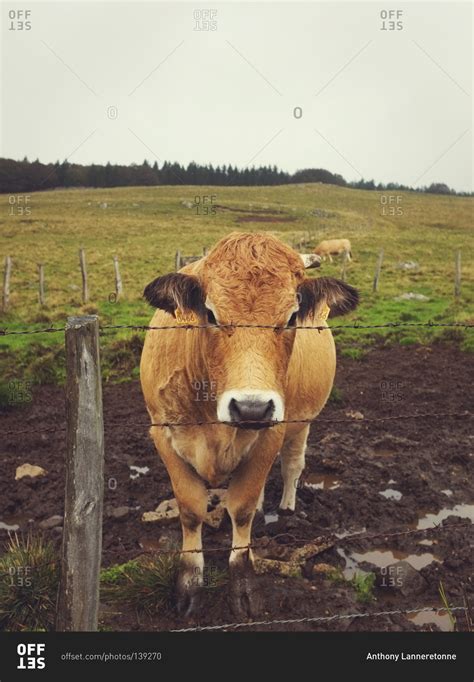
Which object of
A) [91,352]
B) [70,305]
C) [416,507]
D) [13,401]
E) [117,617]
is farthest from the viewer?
[70,305]

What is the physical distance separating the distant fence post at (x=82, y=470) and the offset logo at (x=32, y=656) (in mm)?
428

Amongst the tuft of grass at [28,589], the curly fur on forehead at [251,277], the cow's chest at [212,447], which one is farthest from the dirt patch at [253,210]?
the tuft of grass at [28,589]

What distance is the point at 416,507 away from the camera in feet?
19.8

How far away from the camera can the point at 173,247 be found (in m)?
38.6

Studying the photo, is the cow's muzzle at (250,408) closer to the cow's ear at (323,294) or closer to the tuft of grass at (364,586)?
the cow's ear at (323,294)

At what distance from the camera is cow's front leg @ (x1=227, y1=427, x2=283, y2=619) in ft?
14.6

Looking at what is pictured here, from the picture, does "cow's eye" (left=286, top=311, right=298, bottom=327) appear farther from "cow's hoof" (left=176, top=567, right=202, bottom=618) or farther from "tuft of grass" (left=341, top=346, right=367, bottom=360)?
"tuft of grass" (left=341, top=346, right=367, bottom=360)

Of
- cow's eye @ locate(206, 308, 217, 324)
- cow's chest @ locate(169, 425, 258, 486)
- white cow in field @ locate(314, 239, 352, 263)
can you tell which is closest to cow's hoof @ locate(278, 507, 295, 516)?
cow's chest @ locate(169, 425, 258, 486)

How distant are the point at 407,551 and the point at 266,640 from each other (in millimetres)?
2076

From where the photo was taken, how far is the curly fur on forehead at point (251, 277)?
11.5 feet

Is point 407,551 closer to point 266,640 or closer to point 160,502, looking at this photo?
point 266,640

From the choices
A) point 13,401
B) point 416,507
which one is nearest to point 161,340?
point 416,507

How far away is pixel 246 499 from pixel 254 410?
1692mm

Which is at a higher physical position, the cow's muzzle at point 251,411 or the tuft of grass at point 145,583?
the cow's muzzle at point 251,411
